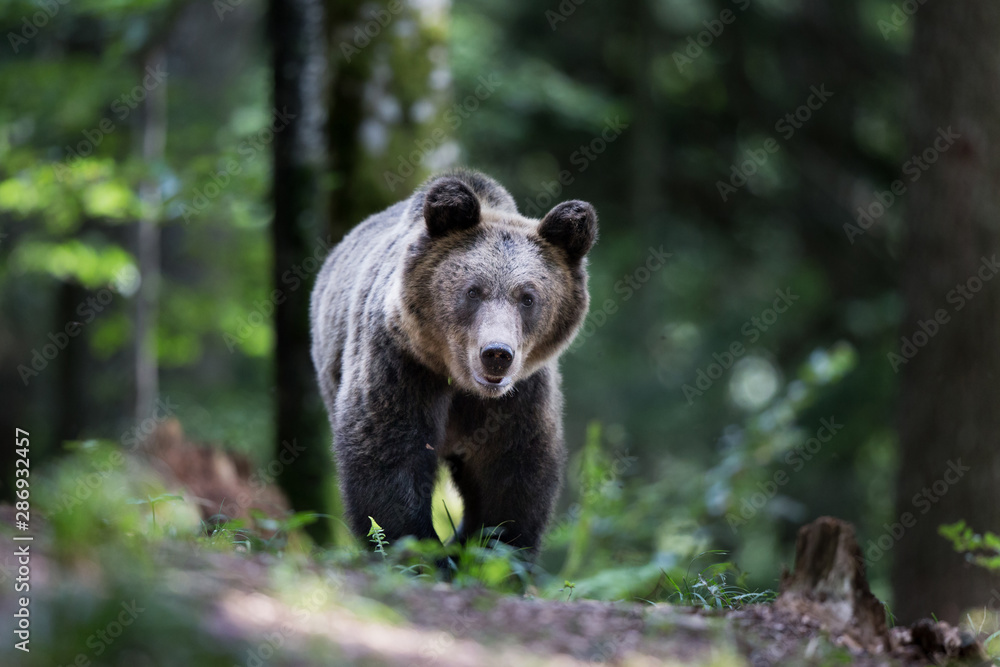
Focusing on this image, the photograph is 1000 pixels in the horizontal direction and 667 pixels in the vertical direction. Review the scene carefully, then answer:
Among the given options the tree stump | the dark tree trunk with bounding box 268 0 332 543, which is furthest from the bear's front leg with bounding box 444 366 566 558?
the dark tree trunk with bounding box 268 0 332 543

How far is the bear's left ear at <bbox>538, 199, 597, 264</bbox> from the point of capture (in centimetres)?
588

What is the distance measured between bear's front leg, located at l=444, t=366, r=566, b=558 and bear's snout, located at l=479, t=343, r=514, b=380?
0.61 metres

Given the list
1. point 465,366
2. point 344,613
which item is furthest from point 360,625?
point 465,366

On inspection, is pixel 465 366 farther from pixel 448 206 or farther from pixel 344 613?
pixel 344 613

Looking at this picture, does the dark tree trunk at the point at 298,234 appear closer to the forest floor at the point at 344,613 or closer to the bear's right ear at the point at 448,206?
the bear's right ear at the point at 448,206

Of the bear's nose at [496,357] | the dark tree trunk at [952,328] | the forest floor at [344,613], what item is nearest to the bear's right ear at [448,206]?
the bear's nose at [496,357]

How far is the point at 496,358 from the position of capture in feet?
17.1

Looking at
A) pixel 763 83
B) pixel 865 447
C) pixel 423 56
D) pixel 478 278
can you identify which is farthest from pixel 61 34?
pixel 865 447

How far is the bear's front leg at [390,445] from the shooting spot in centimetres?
542

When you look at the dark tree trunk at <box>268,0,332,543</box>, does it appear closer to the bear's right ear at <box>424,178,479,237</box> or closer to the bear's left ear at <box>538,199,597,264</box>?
the bear's right ear at <box>424,178,479,237</box>

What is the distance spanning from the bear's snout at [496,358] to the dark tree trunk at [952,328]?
5.21 metres

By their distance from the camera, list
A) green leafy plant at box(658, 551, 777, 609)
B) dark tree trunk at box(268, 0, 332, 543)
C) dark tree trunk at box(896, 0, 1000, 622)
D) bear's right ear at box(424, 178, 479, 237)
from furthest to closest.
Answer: dark tree trunk at box(268, 0, 332, 543) < dark tree trunk at box(896, 0, 1000, 622) < bear's right ear at box(424, 178, 479, 237) < green leafy plant at box(658, 551, 777, 609)

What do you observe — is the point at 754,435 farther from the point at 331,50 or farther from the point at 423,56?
the point at 331,50

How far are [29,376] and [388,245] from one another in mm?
11907
